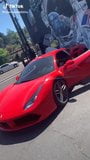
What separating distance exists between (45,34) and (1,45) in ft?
364

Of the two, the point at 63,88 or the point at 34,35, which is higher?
the point at 63,88

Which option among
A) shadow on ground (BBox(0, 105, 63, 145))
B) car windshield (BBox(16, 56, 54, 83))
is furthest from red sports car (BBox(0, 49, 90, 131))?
shadow on ground (BBox(0, 105, 63, 145))

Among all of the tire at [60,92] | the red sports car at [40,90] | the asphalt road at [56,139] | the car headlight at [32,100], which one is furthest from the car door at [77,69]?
the car headlight at [32,100]

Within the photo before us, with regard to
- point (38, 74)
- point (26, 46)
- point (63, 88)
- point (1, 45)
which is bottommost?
point (1, 45)

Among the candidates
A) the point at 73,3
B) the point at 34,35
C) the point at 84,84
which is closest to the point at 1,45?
the point at 34,35

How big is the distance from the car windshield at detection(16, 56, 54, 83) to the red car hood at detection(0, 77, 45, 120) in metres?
0.40

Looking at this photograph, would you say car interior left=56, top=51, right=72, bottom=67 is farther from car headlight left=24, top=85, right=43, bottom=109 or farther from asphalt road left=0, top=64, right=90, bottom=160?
car headlight left=24, top=85, right=43, bottom=109

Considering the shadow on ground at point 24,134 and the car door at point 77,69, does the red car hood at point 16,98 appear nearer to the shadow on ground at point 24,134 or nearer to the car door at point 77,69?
the shadow on ground at point 24,134

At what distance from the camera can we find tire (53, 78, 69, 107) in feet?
20.3

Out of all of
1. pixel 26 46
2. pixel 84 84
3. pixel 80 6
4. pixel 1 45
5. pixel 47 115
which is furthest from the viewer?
pixel 1 45

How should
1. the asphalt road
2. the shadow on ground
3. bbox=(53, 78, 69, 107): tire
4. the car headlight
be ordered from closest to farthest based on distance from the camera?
the asphalt road, the shadow on ground, the car headlight, bbox=(53, 78, 69, 107): tire

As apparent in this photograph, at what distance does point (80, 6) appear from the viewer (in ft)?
72.0

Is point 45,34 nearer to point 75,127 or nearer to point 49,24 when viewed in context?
point 49,24

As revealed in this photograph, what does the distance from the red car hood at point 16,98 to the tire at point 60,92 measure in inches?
14.6
